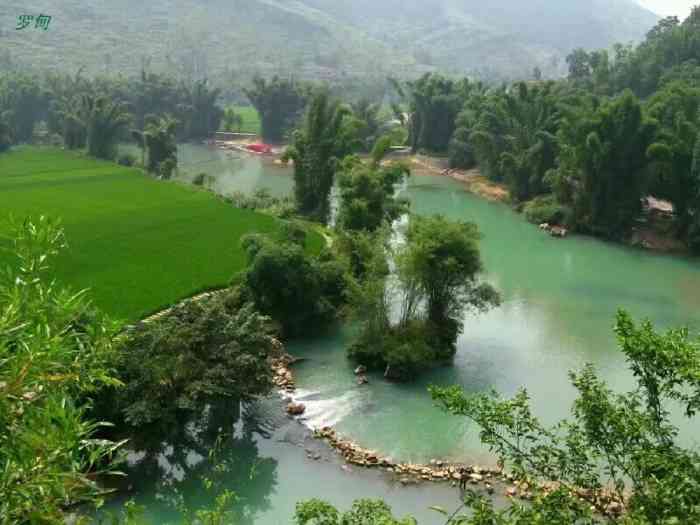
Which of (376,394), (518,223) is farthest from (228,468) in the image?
(518,223)

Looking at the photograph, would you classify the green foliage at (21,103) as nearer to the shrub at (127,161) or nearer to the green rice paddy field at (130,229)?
the shrub at (127,161)

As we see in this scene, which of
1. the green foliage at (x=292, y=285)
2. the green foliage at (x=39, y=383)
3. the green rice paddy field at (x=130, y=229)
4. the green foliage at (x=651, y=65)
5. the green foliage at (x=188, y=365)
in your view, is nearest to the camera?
the green foliage at (x=39, y=383)

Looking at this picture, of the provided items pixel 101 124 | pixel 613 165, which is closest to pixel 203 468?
pixel 613 165

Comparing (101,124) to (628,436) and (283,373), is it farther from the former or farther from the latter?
(628,436)

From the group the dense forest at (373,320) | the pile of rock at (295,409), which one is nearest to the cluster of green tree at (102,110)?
the dense forest at (373,320)

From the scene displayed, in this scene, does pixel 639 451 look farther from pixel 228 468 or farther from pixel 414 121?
pixel 414 121

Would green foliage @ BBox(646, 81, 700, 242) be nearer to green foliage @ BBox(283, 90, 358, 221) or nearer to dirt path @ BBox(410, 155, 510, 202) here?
dirt path @ BBox(410, 155, 510, 202)

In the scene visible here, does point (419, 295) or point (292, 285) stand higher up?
point (419, 295)
